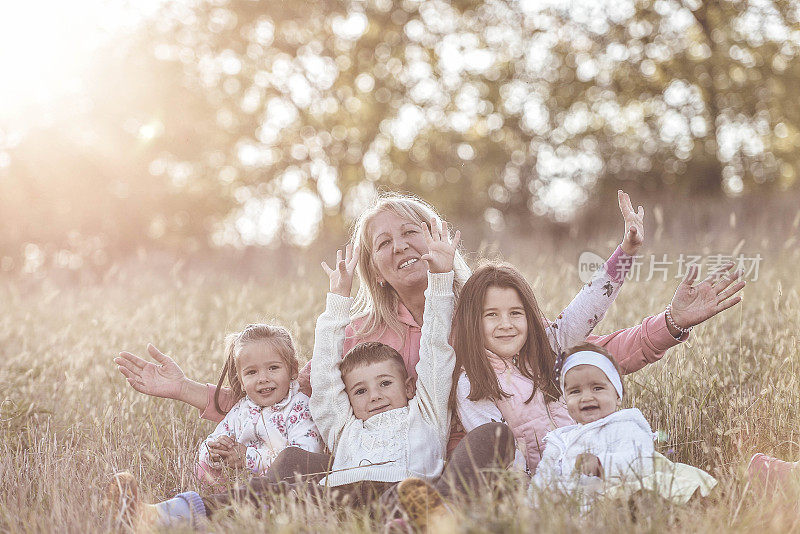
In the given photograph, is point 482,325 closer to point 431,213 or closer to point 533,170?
point 431,213

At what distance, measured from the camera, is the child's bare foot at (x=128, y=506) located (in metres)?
3.05

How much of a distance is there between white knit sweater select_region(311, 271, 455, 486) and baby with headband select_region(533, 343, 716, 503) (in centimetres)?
47

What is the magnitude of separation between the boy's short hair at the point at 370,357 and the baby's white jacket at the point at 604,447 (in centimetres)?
77

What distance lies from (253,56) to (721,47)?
28.7ft

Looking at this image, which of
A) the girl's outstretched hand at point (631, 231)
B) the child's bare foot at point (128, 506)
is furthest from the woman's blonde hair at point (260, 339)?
the girl's outstretched hand at point (631, 231)

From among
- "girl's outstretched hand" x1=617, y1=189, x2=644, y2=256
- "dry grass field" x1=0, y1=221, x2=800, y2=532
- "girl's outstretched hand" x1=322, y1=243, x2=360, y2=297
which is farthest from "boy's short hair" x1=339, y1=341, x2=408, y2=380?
"girl's outstretched hand" x1=617, y1=189, x2=644, y2=256

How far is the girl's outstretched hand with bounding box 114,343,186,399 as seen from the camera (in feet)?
13.7

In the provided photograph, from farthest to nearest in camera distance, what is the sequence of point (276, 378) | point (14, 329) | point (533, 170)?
point (533, 170), point (14, 329), point (276, 378)

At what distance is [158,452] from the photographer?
13.4 feet

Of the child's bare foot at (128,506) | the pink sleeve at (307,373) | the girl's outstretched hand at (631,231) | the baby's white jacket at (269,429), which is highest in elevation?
the girl's outstretched hand at (631,231)

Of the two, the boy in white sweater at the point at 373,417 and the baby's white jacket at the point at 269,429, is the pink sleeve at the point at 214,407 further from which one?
the boy in white sweater at the point at 373,417

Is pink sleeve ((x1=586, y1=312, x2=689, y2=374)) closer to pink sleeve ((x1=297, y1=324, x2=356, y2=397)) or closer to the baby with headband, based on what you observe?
the baby with headband

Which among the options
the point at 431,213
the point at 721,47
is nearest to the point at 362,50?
the point at 721,47

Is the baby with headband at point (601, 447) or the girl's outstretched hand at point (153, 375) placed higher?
the girl's outstretched hand at point (153, 375)
